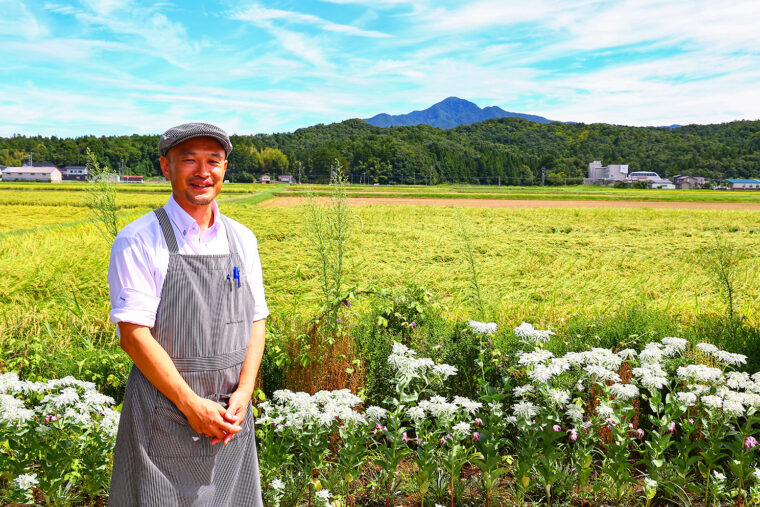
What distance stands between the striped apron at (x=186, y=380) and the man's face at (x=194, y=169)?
134 mm

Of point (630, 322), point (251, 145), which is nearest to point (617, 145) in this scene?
point (251, 145)

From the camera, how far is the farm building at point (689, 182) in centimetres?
11094

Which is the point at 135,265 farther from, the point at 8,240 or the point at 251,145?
the point at 251,145

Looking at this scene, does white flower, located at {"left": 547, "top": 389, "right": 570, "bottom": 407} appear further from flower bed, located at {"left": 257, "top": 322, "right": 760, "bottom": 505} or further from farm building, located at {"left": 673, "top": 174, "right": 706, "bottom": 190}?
farm building, located at {"left": 673, "top": 174, "right": 706, "bottom": 190}

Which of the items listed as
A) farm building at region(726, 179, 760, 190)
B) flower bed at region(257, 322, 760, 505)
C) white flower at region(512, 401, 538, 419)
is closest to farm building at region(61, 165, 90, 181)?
flower bed at region(257, 322, 760, 505)

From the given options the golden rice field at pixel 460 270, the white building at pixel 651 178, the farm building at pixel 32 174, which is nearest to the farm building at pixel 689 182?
the white building at pixel 651 178

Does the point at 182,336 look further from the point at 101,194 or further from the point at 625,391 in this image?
the point at 101,194

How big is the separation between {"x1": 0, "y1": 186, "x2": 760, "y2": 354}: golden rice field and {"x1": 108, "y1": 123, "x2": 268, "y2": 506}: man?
221cm

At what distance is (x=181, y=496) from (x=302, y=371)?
1812mm

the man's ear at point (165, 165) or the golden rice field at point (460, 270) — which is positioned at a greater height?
the man's ear at point (165, 165)

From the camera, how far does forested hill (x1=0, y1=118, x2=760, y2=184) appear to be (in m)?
98.7

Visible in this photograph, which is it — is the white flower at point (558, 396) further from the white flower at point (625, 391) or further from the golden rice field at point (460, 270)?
the golden rice field at point (460, 270)

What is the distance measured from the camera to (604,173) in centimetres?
11694

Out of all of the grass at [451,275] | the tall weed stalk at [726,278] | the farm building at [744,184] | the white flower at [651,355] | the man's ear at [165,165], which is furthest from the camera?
the farm building at [744,184]
